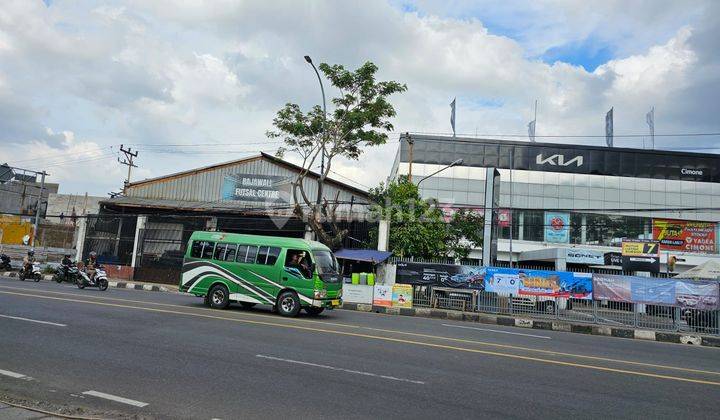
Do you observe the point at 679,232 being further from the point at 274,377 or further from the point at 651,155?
the point at 274,377

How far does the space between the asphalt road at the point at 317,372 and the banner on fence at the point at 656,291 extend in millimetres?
6337


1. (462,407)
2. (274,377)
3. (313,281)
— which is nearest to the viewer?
(462,407)

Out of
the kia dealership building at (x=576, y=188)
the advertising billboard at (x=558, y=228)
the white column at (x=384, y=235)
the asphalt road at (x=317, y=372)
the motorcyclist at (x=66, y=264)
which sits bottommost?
the asphalt road at (x=317, y=372)

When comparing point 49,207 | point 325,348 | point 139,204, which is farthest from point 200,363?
point 49,207

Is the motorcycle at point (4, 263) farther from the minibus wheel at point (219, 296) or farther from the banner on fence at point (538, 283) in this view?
the banner on fence at point (538, 283)

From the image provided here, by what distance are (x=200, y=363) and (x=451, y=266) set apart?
48.3 feet

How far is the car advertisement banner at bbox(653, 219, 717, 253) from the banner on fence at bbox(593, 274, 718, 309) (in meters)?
29.9

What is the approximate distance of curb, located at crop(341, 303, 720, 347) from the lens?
15.7 metres

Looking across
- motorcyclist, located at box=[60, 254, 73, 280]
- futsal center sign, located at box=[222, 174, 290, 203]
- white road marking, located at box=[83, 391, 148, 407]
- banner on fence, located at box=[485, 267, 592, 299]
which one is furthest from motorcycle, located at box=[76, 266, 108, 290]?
white road marking, located at box=[83, 391, 148, 407]

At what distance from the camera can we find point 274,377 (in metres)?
6.57

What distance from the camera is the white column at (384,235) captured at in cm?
2472

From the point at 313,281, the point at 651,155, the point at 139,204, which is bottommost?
the point at 313,281

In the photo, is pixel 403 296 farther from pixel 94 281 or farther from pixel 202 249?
pixel 94 281

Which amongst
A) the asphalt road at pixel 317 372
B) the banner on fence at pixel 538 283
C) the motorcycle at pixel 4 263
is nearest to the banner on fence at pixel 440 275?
the banner on fence at pixel 538 283
